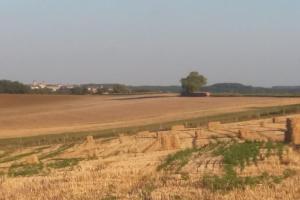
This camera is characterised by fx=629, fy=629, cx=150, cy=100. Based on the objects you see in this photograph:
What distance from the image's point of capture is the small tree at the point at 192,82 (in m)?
131

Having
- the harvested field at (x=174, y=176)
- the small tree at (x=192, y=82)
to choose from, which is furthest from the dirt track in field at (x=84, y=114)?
the small tree at (x=192, y=82)

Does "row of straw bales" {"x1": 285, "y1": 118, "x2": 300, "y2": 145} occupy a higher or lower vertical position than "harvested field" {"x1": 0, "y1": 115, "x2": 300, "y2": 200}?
higher

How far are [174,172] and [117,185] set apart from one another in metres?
2.15

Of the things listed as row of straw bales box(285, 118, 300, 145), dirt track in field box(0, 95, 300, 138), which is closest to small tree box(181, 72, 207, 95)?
dirt track in field box(0, 95, 300, 138)

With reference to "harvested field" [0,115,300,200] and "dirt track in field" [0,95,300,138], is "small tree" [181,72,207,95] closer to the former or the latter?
"dirt track in field" [0,95,300,138]

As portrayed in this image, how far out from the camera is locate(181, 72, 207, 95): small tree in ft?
429

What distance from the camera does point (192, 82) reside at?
13112 centimetres

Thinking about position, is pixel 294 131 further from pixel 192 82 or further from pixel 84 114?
pixel 192 82

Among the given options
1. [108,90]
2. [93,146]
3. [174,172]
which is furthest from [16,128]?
[108,90]

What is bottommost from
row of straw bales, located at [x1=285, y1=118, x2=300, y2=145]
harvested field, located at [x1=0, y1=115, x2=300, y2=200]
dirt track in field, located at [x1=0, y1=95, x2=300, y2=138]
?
A: dirt track in field, located at [x1=0, y1=95, x2=300, y2=138]

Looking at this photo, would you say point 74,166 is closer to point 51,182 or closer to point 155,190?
point 51,182

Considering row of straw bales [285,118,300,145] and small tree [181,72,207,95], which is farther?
small tree [181,72,207,95]

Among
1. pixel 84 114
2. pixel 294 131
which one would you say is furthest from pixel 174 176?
pixel 84 114

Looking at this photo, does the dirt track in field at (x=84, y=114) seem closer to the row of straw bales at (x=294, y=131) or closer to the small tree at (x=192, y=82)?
the row of straw bales at (x=294, y=131)
